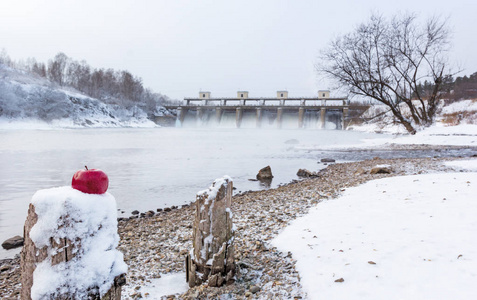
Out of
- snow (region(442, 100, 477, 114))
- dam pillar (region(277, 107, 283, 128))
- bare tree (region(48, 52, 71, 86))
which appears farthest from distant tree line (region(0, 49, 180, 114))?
snow (region(442, 100, 477, 114))

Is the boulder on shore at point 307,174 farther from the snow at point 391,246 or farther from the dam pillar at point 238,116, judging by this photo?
the dam pillar at point 238,116

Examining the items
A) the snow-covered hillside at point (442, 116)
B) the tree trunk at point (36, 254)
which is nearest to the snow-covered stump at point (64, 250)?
the tree trunk at point (36, 254)

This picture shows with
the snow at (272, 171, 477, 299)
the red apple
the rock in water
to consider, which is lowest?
the rock in water

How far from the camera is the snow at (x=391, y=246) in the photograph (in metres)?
2.67

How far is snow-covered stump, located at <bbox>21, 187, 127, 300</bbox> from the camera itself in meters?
1.63

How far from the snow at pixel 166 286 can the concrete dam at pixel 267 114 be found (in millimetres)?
68521

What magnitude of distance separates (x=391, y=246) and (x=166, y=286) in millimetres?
2633

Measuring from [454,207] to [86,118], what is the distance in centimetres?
7290

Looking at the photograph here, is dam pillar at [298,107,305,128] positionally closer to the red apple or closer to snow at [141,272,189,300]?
snow at [141,272,189,300]

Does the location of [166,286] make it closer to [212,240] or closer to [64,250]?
[212,240]

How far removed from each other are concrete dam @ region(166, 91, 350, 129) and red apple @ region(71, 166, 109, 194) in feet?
230

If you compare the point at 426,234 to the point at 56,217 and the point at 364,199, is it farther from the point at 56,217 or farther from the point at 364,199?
the point at 56,217

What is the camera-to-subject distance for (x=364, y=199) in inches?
229

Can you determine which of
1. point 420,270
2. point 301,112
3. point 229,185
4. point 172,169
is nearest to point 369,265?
point 420,270
